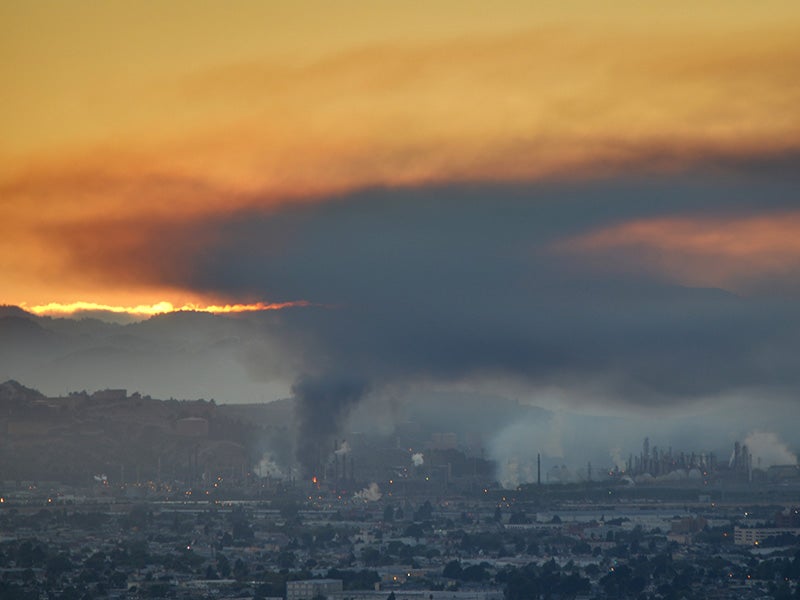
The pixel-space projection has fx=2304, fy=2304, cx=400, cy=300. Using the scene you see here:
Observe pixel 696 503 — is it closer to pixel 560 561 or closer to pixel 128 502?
pixel 128 502

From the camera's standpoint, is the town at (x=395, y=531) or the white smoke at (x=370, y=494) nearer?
the town at (x=395, y=531)

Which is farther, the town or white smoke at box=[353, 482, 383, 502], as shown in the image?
white smoke at box=[353, 482, 383, 502]

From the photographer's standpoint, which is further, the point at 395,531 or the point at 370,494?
the point at 370,494

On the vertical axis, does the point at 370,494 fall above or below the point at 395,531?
above

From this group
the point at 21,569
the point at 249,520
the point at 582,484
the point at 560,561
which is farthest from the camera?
the point at 582,484

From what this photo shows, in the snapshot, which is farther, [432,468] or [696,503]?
[432,468]

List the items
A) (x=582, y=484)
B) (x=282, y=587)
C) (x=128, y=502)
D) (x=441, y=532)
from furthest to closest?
1. (x=582, y=484)
2. (x=128, y=502)
3. (x=441, y=532)
4. (x=282, y=587)

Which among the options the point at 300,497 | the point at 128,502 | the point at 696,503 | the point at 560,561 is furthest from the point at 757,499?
the point at 560,561

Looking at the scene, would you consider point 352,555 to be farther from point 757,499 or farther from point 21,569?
point 757,499
